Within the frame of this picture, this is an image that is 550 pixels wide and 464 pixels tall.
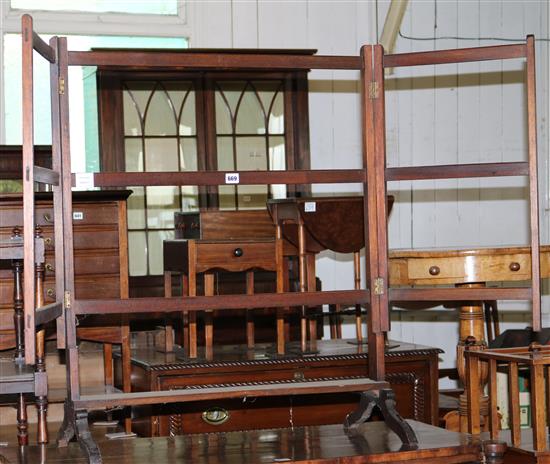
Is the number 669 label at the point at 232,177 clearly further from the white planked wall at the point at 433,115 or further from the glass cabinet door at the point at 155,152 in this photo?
the white planked wall at the point at 433,115

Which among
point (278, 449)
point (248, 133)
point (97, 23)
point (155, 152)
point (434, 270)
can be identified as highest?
point (97, 23)

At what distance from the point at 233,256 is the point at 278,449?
57.5 inches

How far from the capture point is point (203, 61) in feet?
10.3

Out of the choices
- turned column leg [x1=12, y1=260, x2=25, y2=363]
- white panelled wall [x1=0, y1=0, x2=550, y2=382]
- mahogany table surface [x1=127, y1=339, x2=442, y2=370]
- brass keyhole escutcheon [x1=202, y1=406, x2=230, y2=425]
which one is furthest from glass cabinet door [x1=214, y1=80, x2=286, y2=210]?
turned column leg [x1=12, y1=260, x2=25, y2=363]

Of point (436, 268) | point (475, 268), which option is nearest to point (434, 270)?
point (436, 268)

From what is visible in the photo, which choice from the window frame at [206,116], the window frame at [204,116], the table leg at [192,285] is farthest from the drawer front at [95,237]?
the window frame at [206,116]

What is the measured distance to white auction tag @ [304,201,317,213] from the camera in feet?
15.2

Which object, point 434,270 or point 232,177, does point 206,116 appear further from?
point 232,177

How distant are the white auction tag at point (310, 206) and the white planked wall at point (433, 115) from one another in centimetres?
193

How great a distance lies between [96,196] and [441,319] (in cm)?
309

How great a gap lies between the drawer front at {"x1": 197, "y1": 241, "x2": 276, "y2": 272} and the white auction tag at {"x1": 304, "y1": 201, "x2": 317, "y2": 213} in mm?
269

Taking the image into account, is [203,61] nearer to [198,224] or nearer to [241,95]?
[198,224]

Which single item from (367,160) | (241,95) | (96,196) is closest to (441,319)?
(241,95)

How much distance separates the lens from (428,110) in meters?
6.91
